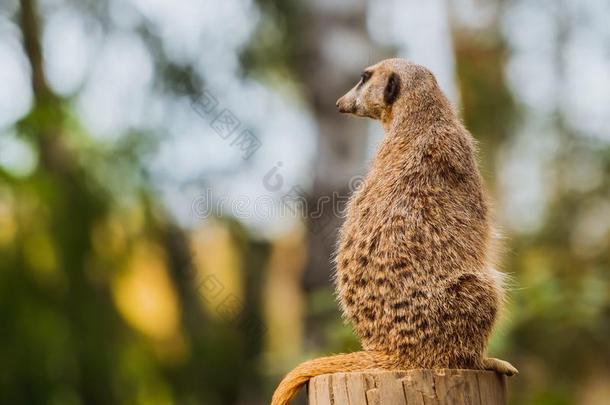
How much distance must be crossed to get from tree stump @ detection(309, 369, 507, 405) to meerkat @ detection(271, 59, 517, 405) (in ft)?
0.38

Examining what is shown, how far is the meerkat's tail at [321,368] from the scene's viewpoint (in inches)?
137

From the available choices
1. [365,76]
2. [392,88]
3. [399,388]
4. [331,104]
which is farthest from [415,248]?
[331,104]

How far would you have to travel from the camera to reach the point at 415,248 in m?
3.62

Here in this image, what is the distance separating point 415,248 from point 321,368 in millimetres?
706

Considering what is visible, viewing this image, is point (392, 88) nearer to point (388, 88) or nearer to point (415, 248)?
point (388, 88)

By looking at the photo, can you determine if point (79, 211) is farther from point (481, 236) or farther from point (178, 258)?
point (481, 236)

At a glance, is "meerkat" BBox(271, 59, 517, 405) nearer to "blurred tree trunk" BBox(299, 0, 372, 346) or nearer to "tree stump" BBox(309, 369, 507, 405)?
"tree stump" BBox(309, 369, 507, 405)

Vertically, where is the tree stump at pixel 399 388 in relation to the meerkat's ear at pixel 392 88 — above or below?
below

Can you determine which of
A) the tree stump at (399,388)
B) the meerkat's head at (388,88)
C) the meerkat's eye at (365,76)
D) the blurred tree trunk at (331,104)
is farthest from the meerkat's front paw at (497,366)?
the blurred tree trunk at (331,104)

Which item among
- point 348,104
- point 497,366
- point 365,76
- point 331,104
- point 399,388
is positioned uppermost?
point 365,76

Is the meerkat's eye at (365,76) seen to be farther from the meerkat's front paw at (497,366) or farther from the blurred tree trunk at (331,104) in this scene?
the blurred tree trunk at (331,104)

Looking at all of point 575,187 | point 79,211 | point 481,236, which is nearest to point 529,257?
point 575,187

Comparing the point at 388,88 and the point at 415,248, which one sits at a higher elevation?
the point at 388,88

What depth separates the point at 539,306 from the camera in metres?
7.44
